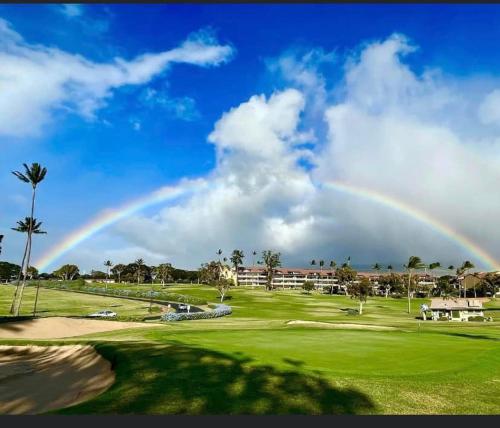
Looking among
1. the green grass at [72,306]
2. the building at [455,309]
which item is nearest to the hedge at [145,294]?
the green grass at [72,306]

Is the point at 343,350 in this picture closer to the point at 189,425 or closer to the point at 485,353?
the point at 485,353

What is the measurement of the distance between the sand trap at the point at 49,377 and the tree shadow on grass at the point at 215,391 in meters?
1.65

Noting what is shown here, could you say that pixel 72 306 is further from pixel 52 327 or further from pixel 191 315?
pixel 52 327

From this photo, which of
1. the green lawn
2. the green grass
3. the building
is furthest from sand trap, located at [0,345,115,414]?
the building

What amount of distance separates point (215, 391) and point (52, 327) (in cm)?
3928

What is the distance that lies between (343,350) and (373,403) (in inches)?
487

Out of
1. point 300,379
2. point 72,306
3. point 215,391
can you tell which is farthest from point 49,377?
point 72,306

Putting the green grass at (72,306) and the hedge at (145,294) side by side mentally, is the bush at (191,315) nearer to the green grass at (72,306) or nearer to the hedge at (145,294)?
the green grass at (72,306)

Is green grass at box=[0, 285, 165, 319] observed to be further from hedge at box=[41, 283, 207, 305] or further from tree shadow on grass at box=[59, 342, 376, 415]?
tree shadow on grass at box=[59, 342, 376, 415]

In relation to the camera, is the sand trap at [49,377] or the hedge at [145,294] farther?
the hedge at [145,294]

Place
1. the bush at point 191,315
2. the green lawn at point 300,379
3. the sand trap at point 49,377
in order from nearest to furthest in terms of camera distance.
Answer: the green lawn at point 300,379
the sand trap at point 49,377
the bush at point 191,315

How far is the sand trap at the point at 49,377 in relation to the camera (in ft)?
61.0

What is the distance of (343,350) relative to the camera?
28.2 meters

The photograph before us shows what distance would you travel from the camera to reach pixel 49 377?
78.6ft
